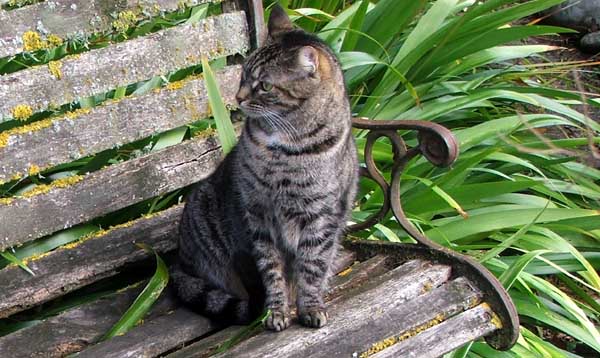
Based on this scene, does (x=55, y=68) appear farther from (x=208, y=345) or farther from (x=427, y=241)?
(x=427, y=241)

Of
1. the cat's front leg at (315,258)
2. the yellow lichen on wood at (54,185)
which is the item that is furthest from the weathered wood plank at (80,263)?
the cat's front leg at (315,258)

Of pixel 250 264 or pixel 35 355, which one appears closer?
pixel 35 355

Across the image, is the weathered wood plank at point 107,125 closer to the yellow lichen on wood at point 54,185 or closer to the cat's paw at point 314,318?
the yellow lichen on wood at point 54,185

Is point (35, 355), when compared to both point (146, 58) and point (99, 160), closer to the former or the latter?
point (99, 160)

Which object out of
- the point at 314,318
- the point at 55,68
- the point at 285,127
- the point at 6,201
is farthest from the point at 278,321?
the point at 55,68

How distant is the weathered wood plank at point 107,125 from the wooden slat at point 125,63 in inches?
2.4

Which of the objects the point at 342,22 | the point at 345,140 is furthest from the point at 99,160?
the point at 342,22

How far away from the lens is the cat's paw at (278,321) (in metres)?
2.05

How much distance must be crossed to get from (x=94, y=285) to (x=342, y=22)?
1469mm

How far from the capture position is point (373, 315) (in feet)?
6.65

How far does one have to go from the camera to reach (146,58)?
97.0 inches

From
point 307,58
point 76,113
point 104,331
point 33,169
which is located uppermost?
point 307,58

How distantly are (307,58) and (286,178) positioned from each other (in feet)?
1.02

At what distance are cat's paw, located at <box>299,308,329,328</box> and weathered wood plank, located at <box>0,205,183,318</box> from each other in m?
0.70
